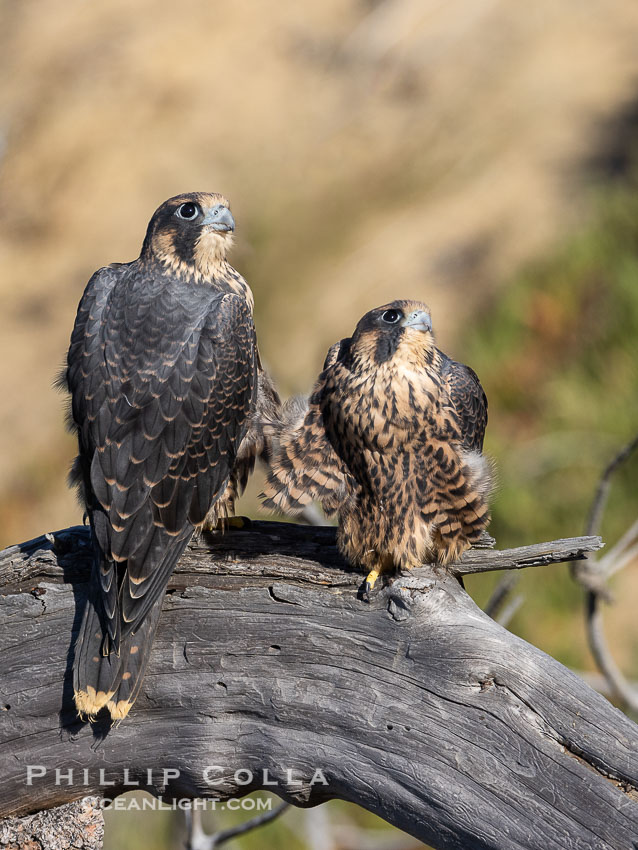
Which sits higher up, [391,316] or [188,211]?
[188,211]

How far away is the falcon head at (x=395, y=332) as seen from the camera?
9.38 feet

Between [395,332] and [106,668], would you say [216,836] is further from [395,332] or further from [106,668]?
[395,332]

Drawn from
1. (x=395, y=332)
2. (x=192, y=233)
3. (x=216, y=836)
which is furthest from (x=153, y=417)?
(x=216, y=836)

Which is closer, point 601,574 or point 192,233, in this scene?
point 192,233

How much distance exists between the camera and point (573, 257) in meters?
7.39

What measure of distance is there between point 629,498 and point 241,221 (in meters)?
5.46

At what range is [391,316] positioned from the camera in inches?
113

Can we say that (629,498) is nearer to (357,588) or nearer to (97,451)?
(357,588)

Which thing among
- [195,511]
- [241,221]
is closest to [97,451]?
[195,511]

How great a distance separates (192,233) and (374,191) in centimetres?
702

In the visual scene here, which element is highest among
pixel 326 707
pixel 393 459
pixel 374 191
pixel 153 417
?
pixel 374 191

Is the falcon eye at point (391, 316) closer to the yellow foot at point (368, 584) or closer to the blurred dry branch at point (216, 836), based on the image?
the yellow foot at point (368, 584)

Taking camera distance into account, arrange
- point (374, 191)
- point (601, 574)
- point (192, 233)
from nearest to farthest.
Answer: point (192, 233)
point (601, 574)
point (374, 191)

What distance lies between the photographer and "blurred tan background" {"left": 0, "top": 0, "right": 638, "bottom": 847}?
21.8 ft
